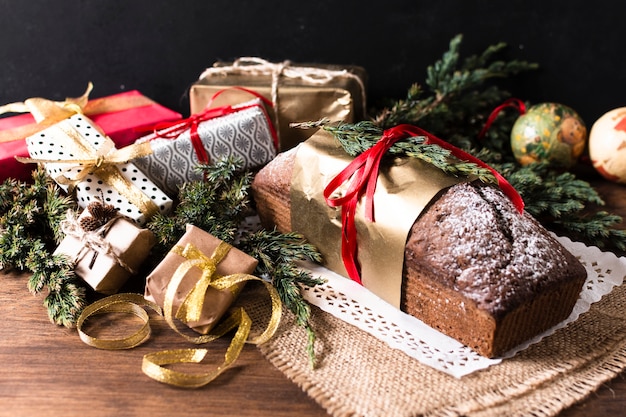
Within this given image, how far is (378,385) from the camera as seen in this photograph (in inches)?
40.1

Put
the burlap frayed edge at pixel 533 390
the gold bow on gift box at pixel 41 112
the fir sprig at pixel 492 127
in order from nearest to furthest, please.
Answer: the burlap frayed edge at pixel 533 390
the fir sprig at pixel 492 127
the gold bow on gift box at pixel 41 112

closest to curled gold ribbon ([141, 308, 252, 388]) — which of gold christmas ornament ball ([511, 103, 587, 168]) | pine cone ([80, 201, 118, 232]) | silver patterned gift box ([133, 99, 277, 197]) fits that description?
pine cone ([80, 201, 118, 232])

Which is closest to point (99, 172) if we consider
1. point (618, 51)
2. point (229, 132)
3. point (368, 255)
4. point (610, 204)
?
point (229, 132)

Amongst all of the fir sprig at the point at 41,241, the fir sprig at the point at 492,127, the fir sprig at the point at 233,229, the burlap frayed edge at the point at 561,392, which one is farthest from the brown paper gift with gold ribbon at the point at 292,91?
the burlap frayed edge at the point at 561,392

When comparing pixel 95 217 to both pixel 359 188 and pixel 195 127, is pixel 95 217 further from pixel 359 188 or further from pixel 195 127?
pixel 359 188

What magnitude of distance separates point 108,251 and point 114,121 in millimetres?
635

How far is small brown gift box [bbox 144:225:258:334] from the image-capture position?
3.76ft

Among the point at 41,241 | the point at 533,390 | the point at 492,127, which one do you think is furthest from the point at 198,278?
the point at 492,127

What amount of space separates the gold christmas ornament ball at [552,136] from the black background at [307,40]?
0.27 meters

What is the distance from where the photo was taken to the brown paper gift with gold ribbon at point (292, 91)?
168 centimetres

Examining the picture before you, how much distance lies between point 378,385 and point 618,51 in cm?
145

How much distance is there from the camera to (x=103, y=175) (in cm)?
141

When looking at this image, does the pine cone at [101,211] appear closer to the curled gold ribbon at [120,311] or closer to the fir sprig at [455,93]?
the curled gold ribbon at [120,311]

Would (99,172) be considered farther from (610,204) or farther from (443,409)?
(610,204)
